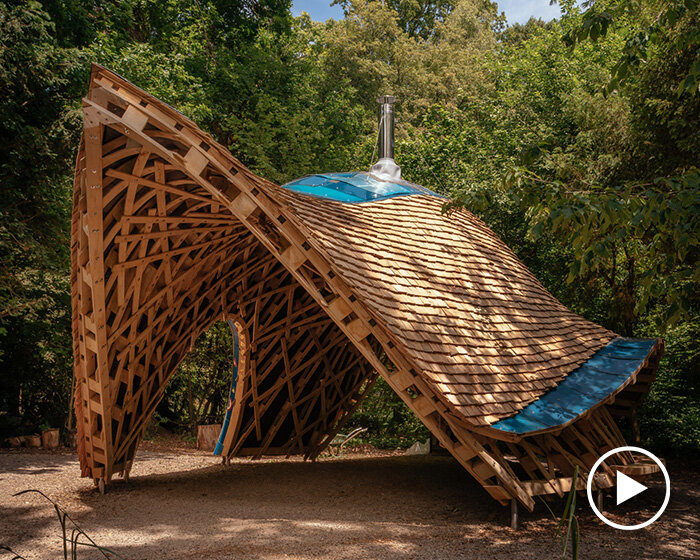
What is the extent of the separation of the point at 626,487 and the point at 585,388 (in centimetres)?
107

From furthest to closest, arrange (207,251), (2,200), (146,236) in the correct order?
(2,200) < (207,251) < (146,236)

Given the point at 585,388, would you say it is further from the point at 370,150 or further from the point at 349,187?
the point at 370,150

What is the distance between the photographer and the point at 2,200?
8.89 meters

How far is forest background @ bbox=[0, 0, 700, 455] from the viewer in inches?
182

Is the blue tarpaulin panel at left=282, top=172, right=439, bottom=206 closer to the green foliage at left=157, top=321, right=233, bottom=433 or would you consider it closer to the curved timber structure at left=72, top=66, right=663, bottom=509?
the curved timber structure at left=72, top=66, right=663, bottom=509

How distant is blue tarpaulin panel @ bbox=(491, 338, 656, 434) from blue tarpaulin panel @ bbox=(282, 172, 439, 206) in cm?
291

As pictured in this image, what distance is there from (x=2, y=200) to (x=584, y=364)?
27.2ft

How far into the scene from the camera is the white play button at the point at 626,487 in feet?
17.6

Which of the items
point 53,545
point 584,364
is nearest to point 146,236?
point 53,545

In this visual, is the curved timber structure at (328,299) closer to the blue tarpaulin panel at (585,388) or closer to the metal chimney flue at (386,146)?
the blue tarpaulin panel at (585,388)

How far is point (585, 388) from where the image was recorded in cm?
551

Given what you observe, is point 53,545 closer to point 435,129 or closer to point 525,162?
point 525,162

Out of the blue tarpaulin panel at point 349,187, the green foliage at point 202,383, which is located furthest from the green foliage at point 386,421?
the blue tarpaulin panel at point 349,187

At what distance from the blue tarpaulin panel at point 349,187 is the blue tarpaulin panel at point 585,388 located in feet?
9.53
